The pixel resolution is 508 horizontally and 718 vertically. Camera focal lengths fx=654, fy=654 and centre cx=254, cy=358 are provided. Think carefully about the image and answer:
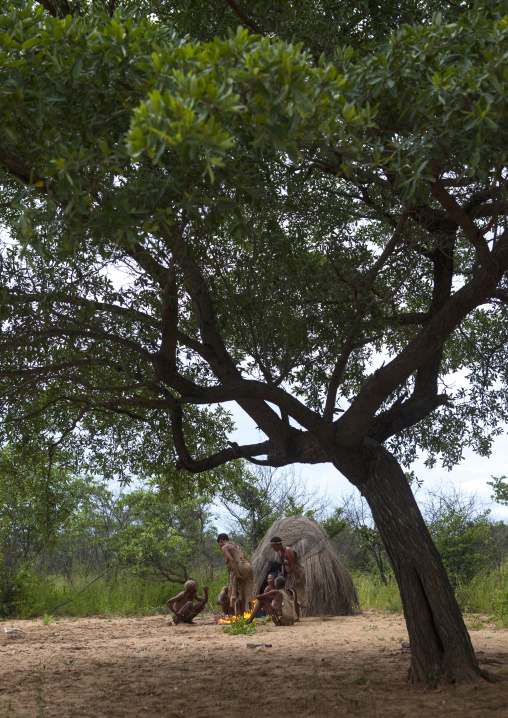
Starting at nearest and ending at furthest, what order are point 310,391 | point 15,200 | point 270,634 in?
1. point 15,200
2. point 310,391
3. point 270,634

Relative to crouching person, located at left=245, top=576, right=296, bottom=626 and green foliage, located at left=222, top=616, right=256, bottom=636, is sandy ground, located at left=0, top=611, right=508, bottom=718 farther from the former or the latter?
crouching person, located at left=245, top=576, right=296, bottom=626

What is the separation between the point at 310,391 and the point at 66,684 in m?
4.70

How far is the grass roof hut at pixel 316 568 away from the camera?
13367 mm

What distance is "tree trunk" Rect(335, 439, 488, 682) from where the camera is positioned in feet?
20.7

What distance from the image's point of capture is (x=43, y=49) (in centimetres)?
413

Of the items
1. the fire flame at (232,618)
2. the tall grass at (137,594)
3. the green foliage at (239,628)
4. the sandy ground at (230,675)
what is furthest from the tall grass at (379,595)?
the green foliage at (239,628)

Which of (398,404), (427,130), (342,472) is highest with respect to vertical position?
(427,130)

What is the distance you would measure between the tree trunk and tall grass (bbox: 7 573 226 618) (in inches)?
366

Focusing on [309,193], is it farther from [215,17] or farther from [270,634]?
[270,634]

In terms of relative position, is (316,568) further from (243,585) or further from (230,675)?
(230,675)

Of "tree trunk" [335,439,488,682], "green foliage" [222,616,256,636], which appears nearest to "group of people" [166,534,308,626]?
"green foliage" [222,616,256,636]

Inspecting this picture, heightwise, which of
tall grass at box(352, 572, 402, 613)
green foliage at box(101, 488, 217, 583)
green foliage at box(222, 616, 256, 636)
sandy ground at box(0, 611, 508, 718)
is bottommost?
sandy ground at box(0, 611, 508, 718)

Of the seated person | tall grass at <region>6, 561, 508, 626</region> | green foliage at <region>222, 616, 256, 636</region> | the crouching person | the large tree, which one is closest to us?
the large tree

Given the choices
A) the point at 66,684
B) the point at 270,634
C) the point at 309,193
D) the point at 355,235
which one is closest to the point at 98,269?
the point at 309,193
